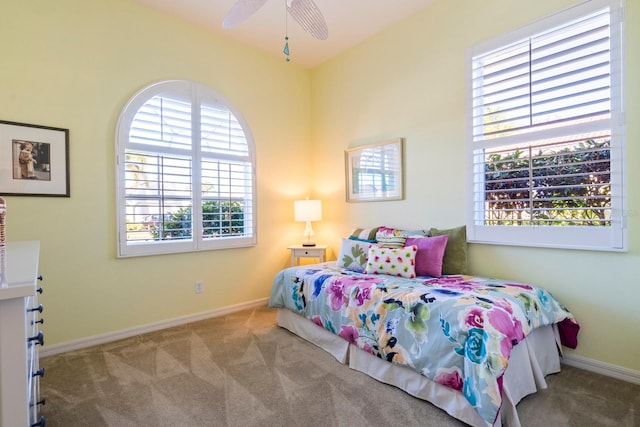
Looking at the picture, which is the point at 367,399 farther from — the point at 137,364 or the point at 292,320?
the point at 137,364

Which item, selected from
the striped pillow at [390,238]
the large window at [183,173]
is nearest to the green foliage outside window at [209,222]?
the large window at [183,173]

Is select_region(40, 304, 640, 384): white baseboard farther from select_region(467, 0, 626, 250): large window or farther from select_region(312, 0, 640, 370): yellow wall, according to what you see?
select_region(467, 0, 626, 250): large window

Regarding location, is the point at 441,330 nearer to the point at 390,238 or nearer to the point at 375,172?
the point at 390,238

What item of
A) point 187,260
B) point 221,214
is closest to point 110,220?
point 187,260

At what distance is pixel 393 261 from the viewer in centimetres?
265

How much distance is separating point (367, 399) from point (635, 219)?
198 centimetres

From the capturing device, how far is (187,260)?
329 centimetres

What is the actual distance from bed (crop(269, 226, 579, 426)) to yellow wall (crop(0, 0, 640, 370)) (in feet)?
1.05

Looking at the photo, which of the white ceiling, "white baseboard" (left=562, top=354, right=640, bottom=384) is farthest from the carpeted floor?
the white ceiling

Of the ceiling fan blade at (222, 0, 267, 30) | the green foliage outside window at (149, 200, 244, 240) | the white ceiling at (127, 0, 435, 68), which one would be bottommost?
the green foliage outside window at (149, 200, 244, 240)

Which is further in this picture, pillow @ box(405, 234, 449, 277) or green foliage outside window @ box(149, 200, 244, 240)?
green foliage outside window @ box(149, 200, 244, 240)

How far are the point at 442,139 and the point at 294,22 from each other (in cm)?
184

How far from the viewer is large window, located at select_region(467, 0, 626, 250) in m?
2.11

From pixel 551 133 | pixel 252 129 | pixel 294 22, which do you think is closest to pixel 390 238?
pixel 551 133
